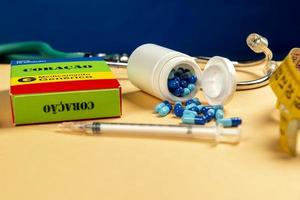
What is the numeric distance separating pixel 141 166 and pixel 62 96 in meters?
0.14

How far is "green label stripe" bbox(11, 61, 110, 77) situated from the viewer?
65 centimetres

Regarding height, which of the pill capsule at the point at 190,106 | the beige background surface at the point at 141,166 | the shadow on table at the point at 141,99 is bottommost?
the beige background surface at the point at 141,166

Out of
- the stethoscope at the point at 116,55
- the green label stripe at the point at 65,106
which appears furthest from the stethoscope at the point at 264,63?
the green label stripe at the point at 65,106

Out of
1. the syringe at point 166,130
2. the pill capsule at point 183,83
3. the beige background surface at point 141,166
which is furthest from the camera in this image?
the pill capsule at point 183,83

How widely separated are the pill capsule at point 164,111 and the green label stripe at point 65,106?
52 millimetres

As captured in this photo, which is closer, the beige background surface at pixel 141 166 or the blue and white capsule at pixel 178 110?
the beige background surface at pixel 141 166

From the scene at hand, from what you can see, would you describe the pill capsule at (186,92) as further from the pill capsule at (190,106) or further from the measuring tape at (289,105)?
the measuring tape at (289,105)

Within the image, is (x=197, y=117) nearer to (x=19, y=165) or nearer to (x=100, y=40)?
(x=19, y=165)

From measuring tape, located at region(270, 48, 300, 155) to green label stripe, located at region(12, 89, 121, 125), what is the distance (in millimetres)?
185

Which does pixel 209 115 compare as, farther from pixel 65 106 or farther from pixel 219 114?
pixel 65 106

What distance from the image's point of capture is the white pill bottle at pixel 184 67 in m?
0.65

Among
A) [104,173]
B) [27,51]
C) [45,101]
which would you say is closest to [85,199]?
[104,173]

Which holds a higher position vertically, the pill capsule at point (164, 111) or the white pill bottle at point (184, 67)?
the white pill bottle at point (184, 67)

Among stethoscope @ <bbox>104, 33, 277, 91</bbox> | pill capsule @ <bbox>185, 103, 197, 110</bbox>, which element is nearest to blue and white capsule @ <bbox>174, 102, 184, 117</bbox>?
pill capsule @ <bbox>185, 103, 197, 110</bbox>
